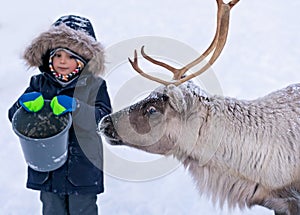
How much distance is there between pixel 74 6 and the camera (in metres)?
6.27

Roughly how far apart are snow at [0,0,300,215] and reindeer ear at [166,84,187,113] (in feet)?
1.78

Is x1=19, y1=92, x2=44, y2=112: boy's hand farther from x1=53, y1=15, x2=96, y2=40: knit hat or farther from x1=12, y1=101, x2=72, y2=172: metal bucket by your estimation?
x1=53, y1=15, x2=96, y2=40: knit hat

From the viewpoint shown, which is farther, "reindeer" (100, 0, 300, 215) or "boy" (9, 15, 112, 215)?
"boy" (9, 15, 112, 215)

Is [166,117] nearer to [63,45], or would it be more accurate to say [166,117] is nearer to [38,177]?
[63,45]

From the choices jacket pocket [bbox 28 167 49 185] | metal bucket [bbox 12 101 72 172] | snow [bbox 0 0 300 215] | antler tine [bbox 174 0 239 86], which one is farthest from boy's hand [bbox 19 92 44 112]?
antler tine [bbox 174 0 239 86]

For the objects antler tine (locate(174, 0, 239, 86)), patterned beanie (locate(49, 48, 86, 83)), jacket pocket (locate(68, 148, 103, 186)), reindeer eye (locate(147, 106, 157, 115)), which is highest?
antler tine (locate(174, 0, 239, 86))

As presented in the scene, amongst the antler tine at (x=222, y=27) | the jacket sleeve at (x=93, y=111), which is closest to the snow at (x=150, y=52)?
the antler tine at (x=222, y=27)

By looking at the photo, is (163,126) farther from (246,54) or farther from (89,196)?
(246,54)

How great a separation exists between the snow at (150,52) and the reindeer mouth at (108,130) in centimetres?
68

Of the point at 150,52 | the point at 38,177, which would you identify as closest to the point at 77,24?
the point at 38,177

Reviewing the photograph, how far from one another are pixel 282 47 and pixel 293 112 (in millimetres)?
2996

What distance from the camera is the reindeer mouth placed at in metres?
2.57

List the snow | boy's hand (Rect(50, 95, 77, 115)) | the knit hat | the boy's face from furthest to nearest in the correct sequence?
the snow, the knit hat, the boy's face, boy's hand (Rect(50, 95, 77, 115))

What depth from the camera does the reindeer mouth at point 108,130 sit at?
2.57 metres
